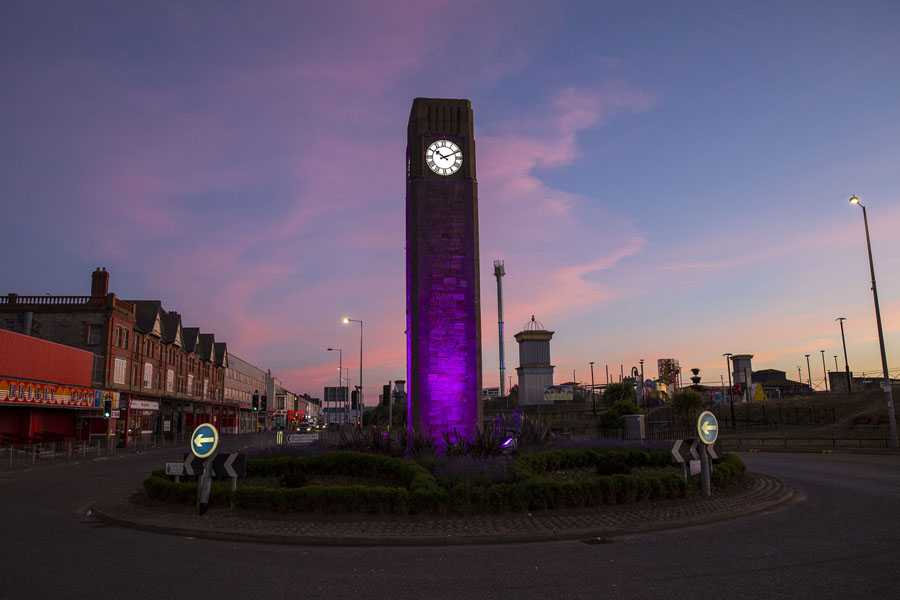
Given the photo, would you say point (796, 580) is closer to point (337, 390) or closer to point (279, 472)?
point (279, 472)

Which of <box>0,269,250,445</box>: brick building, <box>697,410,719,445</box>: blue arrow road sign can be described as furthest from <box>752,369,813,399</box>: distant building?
<box>697,410,719,445</box>: blue arrow road sign

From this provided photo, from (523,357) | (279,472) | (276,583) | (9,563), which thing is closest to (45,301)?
(279,472)

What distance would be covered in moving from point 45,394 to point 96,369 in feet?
29.0

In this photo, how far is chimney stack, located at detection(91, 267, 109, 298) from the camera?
181 ft

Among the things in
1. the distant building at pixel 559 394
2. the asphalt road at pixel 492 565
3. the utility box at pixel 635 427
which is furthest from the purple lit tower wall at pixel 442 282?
the distant building at pixel 559 394

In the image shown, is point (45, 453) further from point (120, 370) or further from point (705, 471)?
point (705, 471)

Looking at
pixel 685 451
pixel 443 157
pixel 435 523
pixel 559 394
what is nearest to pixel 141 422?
pixel 443 157

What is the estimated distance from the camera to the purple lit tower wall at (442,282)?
2494cm

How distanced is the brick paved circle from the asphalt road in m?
0.45

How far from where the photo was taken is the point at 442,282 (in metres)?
25.5

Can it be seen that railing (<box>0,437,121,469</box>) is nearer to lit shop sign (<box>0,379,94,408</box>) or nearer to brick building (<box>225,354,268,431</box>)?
→ lit shop sign (<box>0,379,94,408</box>)

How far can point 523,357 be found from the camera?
506 ft

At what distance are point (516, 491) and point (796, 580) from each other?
623cm

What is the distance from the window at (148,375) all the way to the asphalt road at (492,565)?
167 ft
